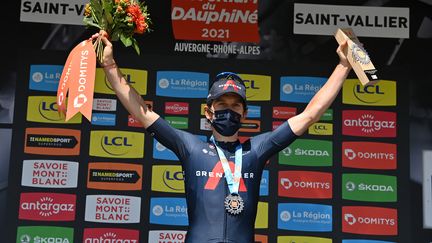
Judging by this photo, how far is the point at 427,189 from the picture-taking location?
4.48m

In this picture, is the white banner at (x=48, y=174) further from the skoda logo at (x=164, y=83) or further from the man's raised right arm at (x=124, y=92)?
the man's raised right arm at (x=124, y=92)

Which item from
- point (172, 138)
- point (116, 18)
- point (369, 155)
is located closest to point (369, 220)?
point (369, 155)

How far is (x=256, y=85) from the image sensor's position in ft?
14.9

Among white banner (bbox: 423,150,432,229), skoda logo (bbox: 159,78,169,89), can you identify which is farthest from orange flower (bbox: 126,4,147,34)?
white banner (bbox: 423,150,432,229)

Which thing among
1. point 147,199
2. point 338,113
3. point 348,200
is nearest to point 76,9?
point 147,199

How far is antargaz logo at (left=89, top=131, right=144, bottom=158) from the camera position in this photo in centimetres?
443

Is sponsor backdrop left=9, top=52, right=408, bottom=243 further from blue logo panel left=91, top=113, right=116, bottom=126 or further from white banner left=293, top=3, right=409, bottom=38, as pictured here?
white banner left=293, top=3, right=409, bottom=38

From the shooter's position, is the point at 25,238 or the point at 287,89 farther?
the point at 287,89

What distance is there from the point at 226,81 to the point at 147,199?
2.02 m

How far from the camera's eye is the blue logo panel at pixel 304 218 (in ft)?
14.5

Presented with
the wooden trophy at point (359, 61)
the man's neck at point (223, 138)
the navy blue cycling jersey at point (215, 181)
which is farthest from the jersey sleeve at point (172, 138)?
the wooden trophy at point (359, 61)

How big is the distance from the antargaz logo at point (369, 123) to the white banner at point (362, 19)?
2.10ft

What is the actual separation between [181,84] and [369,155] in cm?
157

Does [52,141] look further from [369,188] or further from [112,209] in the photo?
[369,188]
